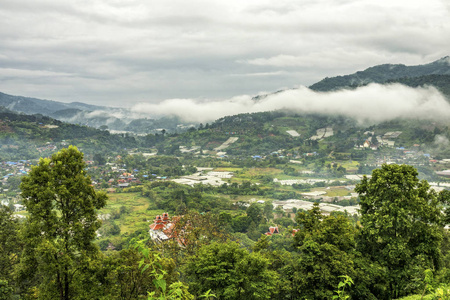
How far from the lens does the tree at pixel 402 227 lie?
11203mm

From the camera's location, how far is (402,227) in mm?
11430

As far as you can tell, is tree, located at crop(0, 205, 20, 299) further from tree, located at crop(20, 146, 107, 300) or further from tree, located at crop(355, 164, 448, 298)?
tree, located at crop(355, 164, 448, 298)

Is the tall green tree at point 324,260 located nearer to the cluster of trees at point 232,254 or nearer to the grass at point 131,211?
the cluster of trees at point 232,254

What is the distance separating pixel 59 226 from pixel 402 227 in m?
11.7

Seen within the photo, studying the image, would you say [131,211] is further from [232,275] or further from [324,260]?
[324,260]

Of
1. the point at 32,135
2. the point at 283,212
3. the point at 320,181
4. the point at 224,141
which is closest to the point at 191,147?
the point at 224,141

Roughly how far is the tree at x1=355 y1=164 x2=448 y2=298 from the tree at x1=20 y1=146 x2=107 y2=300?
33.3 ft

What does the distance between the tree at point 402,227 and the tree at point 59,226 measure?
1016 cm

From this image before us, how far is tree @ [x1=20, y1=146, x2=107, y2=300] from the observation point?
842 cm

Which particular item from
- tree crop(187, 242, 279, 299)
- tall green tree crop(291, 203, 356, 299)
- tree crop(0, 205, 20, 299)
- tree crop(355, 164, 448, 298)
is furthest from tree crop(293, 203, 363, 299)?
tree crop(0, 205, 20, 299)

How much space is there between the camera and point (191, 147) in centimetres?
11869

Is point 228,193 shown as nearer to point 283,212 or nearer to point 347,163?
point 283,212

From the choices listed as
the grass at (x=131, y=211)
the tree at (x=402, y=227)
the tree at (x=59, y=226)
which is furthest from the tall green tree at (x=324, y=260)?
the grass at (x=131, y=211)

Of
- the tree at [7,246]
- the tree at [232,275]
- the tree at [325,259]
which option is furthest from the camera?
the tree at [7,246]
